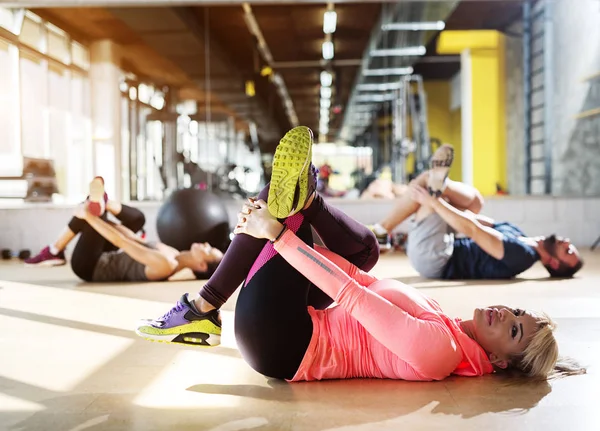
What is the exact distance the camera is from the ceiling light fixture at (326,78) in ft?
29.3

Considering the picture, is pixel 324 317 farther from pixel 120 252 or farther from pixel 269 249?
pixel 120 252

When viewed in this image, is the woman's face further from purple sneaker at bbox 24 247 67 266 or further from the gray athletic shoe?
purple sneaker at bbox 24 247 67 266

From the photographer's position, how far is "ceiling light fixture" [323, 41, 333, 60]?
850 centimetres

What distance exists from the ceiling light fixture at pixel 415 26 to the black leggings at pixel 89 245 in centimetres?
455

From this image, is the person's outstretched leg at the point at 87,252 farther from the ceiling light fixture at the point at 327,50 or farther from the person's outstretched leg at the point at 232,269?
the ceiling light fixture at the point at 327,50

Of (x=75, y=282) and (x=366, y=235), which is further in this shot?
(x=75, y=282)

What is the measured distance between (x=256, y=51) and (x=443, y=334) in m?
7.35

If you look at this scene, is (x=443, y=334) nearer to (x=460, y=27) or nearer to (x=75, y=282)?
(x=75, y=282)

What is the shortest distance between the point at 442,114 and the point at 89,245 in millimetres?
7663

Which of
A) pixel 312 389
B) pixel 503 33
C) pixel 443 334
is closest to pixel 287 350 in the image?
pixel 312 389

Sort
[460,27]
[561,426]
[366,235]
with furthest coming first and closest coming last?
[460,27], [366,235], [561,426]

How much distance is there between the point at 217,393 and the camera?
1.93 m

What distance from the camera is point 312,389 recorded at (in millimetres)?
1954

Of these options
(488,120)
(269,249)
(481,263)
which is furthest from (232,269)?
(488,120)
